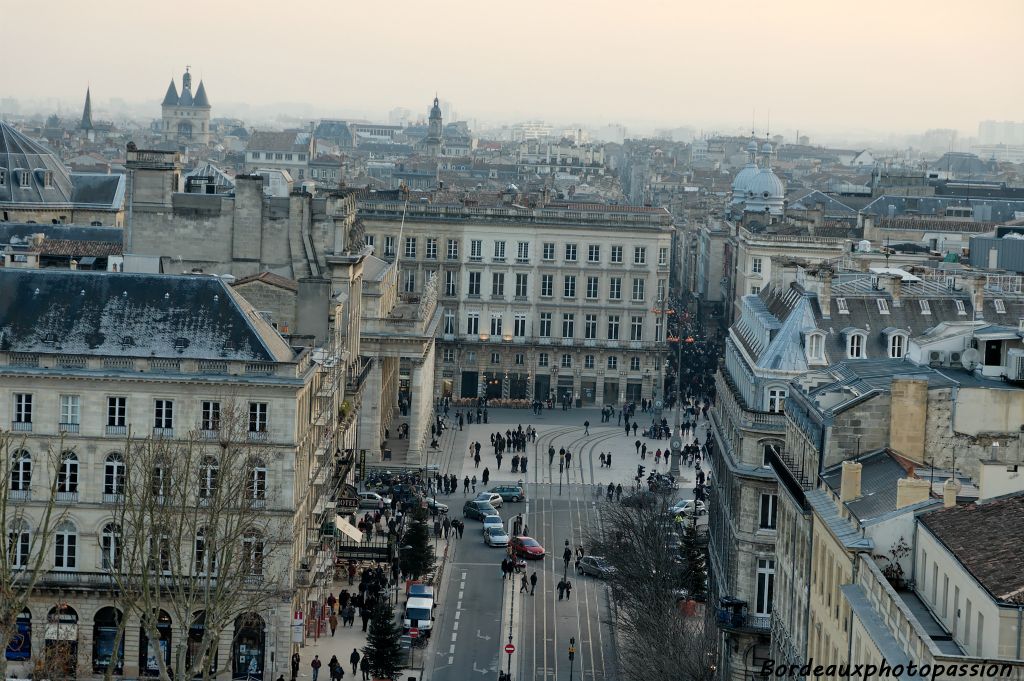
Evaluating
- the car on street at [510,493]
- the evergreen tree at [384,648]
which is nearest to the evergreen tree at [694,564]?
the evergreen tree at [384,648]

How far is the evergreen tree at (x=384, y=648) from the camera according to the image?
219 ft

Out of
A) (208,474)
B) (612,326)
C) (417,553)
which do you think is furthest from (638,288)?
(208,474)

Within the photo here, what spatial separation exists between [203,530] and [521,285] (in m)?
71.9

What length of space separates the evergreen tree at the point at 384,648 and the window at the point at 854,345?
18504 millimetres

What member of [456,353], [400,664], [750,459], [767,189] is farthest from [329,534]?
[767,189]

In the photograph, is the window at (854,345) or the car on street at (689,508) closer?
the window at (854,345)

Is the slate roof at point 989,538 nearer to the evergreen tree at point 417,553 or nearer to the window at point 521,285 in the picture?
the evergreen tree at point 417,553

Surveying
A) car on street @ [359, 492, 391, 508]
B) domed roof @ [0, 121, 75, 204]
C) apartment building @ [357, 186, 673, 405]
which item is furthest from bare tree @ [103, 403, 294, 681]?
domed roof @ [0, 121, 75, 204]

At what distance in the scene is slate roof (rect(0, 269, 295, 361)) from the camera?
70062 mm

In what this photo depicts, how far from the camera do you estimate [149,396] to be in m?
69.2

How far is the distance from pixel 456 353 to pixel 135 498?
2623 inches

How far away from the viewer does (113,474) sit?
227 ft

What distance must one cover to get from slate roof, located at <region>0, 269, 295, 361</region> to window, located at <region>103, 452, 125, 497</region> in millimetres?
3394

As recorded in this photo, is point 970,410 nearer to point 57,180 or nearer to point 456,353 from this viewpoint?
point 456,353
